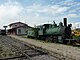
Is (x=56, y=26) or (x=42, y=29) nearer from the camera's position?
(x=56, y=26)

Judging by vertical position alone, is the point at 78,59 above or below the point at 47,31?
below

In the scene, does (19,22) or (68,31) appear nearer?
(68,31)

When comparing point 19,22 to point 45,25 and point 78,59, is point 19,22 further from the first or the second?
point 78,59

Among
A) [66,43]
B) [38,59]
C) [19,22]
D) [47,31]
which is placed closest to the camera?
[38,59]

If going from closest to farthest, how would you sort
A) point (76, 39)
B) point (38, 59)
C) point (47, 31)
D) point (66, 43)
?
point (38, 59), point (76, 39), point (66, 43), point (47, 31)

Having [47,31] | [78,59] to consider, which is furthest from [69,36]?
[78,59]

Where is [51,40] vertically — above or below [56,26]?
below

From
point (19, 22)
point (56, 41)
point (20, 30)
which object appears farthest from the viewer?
point (19, 22)

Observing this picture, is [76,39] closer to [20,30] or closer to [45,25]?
[45,25]

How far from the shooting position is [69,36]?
2383 cm

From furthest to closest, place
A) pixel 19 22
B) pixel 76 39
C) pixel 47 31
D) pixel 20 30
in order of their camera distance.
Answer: pixel 19 22 → pixel 20 30 → pixel 47 31 → pixel 76 39

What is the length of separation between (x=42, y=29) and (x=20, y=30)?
114 ft

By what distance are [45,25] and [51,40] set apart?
451 cm

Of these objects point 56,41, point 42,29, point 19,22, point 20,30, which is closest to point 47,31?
point 42,29
